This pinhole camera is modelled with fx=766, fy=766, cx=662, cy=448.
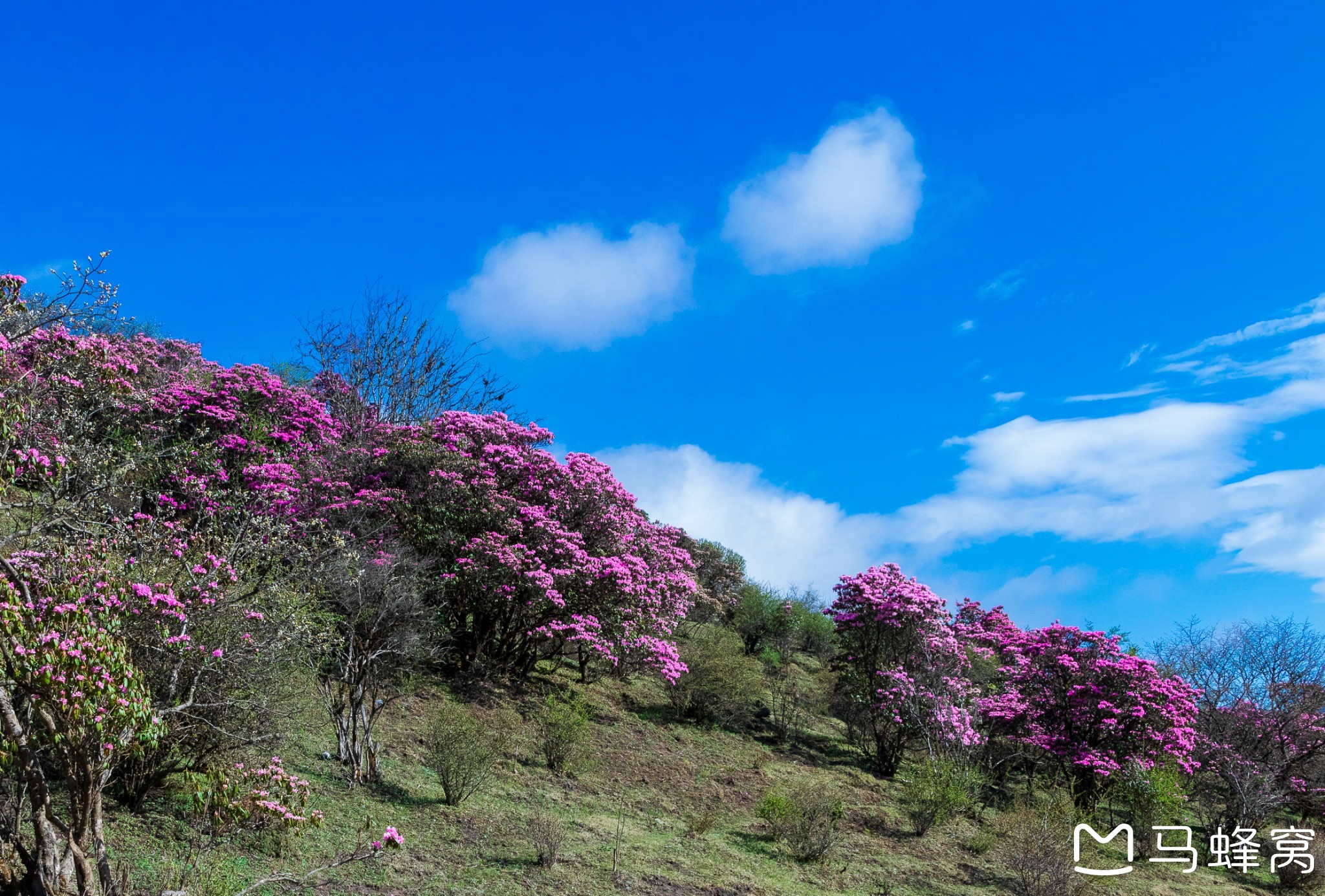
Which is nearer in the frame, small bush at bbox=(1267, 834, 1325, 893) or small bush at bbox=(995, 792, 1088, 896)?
small bush at bbox=(995, 792, 1088, 896)

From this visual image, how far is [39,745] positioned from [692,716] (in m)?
15.9

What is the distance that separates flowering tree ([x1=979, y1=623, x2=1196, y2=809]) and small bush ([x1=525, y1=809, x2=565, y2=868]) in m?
14.2

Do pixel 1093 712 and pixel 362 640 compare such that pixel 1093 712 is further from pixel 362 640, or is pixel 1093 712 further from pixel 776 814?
pixel 362 640

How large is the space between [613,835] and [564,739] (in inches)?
133

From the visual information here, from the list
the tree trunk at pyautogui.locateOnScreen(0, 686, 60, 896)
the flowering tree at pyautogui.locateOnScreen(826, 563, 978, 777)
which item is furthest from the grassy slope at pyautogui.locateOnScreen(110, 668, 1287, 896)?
A: the flowering tree at pyautogui.locateOnScreen(826, 563, 978, 777)

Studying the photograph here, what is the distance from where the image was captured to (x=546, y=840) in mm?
9016

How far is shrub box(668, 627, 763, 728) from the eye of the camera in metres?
19.7

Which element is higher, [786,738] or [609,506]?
[609,506]

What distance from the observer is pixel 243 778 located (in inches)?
263

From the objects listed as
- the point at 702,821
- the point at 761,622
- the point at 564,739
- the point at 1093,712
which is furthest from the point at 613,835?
the point at 761,622

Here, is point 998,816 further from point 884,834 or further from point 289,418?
point 289,418

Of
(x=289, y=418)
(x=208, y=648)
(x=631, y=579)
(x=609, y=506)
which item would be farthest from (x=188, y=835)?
(x=289, y=418)

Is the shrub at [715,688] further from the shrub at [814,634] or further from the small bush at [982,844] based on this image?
the shrub at [814,634]

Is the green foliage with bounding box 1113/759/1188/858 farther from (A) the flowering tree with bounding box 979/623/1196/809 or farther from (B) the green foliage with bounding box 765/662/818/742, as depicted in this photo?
(B) the green foliage with bounding box 765/662/818/742
